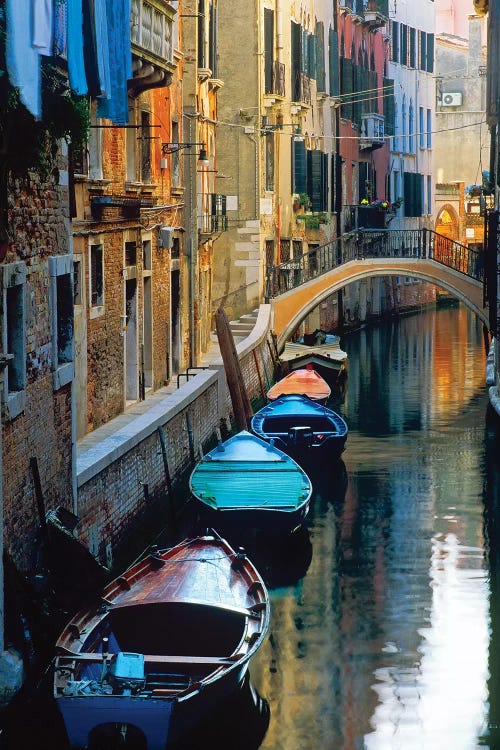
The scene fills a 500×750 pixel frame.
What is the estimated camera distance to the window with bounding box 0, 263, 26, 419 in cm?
1202

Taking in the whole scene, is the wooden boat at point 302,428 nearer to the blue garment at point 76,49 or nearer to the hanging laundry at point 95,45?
the hanging laundry at point 95,45

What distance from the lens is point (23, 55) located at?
10.2 metres

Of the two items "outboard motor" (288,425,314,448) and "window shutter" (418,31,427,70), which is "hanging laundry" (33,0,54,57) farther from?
"window shutter" (418,31,427,70)

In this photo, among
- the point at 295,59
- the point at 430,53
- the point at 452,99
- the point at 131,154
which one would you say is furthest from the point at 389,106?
the point at 131,154

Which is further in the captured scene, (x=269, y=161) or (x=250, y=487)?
(x=269, y=161)

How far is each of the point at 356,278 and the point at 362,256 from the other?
1.79 feet

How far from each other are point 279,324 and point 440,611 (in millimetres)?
19774

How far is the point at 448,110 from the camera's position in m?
61.1

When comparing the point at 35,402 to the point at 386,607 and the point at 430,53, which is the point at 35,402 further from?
the point at 430,53

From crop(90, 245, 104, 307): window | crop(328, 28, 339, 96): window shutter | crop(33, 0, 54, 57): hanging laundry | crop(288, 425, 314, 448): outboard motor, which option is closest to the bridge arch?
crop(328, 28, 339, 96): window shutter

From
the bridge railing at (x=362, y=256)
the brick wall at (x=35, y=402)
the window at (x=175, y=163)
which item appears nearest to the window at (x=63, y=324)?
the brick wall at (x=35, y=402)

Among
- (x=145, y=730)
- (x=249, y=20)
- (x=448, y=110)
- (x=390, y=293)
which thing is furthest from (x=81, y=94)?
(x=448, y=110)

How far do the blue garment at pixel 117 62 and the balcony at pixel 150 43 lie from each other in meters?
3.46

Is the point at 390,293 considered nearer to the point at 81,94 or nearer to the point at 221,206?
the point at 221,206
